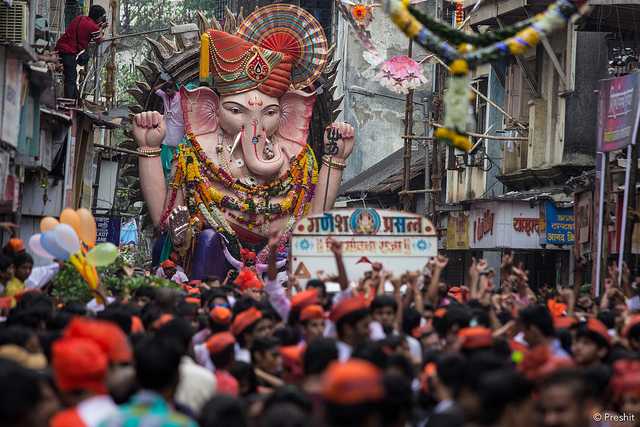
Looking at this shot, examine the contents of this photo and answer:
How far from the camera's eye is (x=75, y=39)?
19797 mm

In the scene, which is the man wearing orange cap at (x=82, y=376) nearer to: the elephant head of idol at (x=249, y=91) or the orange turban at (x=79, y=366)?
the orange turban at (x=79, y=366)

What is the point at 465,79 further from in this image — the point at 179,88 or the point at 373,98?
the point at 373,98

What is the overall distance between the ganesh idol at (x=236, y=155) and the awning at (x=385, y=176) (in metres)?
12.8

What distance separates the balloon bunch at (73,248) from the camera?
12883 mm

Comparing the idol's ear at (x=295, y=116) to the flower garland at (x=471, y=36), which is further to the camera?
the idol's ear at (x=295, y=116)

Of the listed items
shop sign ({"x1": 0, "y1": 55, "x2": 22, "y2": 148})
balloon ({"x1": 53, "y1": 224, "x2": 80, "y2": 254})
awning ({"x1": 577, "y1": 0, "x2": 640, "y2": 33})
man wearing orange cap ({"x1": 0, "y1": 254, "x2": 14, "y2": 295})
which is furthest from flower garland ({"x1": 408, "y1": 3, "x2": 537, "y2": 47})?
awning ({"x1": 577, "y1": 0, "x2": 640, "y2": 33})

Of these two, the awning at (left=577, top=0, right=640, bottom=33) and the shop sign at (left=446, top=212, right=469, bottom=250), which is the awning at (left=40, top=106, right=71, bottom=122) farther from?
the shop sign at (left=446, top=212, right=469, bottom=250)

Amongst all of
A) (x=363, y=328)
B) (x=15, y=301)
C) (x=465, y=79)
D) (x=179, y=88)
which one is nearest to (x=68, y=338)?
(x=363, y=328)

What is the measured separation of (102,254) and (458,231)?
1584 cm

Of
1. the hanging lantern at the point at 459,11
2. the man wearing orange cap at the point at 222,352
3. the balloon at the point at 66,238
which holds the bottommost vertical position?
the man wearing orange cap at the point at 222,352

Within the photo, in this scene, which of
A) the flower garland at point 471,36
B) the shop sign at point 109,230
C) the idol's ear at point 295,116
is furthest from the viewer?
the shop sign at point 109,230

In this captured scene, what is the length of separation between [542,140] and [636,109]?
1040 cm

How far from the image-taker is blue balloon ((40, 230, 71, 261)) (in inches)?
508

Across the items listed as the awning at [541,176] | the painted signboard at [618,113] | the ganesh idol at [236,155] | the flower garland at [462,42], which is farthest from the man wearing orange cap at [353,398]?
the awning at [541,176]
